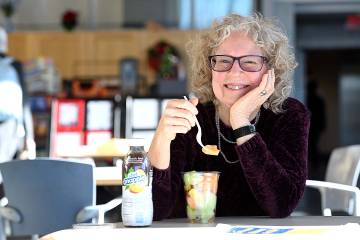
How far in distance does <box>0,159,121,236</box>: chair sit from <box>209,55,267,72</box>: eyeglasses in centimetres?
149

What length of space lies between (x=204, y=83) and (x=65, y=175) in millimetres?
Answer: 1325

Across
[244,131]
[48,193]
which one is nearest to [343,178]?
[48,193]

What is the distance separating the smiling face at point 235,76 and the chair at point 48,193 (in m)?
1.47

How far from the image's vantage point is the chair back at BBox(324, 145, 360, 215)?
337cm

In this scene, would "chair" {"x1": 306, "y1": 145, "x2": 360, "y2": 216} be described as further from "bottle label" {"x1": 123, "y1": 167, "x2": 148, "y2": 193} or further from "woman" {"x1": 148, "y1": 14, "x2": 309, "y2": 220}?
"bottle label" {"x1": 123, "y1": 167, "x2": 148, "y2": 193}

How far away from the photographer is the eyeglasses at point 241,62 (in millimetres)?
2010

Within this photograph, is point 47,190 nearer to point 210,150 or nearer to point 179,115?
point 210,150

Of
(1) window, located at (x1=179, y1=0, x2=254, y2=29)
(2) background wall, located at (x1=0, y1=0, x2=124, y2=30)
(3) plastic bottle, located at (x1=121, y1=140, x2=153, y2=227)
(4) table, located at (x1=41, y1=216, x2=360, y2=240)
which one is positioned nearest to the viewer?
(4) table, located at (x1=41, y1=216, x2=360, y2=240)

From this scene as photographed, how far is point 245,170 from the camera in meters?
1.92

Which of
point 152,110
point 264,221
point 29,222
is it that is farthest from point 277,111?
point 152,110

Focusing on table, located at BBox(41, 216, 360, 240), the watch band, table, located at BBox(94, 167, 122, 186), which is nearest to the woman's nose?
the watch band

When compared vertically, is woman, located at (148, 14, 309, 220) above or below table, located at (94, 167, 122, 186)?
above

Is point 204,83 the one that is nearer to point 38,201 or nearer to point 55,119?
point 38,201

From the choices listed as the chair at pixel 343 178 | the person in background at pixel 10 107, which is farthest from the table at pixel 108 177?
the person in background at pixel 10 107
